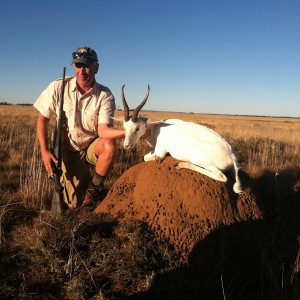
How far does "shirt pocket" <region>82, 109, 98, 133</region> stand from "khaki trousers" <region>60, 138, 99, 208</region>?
25 centimetres

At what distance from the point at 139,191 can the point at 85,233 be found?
3.28ft

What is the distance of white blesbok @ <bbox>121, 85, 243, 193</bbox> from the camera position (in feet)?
15.8

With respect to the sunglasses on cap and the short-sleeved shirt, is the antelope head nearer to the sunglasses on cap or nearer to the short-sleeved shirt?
the short-sleeved shirt

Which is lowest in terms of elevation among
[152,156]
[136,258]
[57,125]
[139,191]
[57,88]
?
[136,258]

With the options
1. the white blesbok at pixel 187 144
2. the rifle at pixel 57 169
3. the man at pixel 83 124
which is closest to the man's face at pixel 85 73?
the man at pixel 83 124

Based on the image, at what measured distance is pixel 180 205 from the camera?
443cm

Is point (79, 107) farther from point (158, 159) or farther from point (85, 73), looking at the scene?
point (158, 159)

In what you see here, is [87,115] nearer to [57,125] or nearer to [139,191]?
[57,125]

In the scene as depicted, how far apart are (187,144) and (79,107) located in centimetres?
208

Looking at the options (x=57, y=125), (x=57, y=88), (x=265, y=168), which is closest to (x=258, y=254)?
(x=57, y=125)

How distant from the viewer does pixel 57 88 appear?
18.3 ft

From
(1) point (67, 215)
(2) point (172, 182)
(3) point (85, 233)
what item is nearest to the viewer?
(3) point (85, 233)

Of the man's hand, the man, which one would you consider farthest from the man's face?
the man's hand

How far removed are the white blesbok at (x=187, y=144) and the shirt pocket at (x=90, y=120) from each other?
26.1 inches
